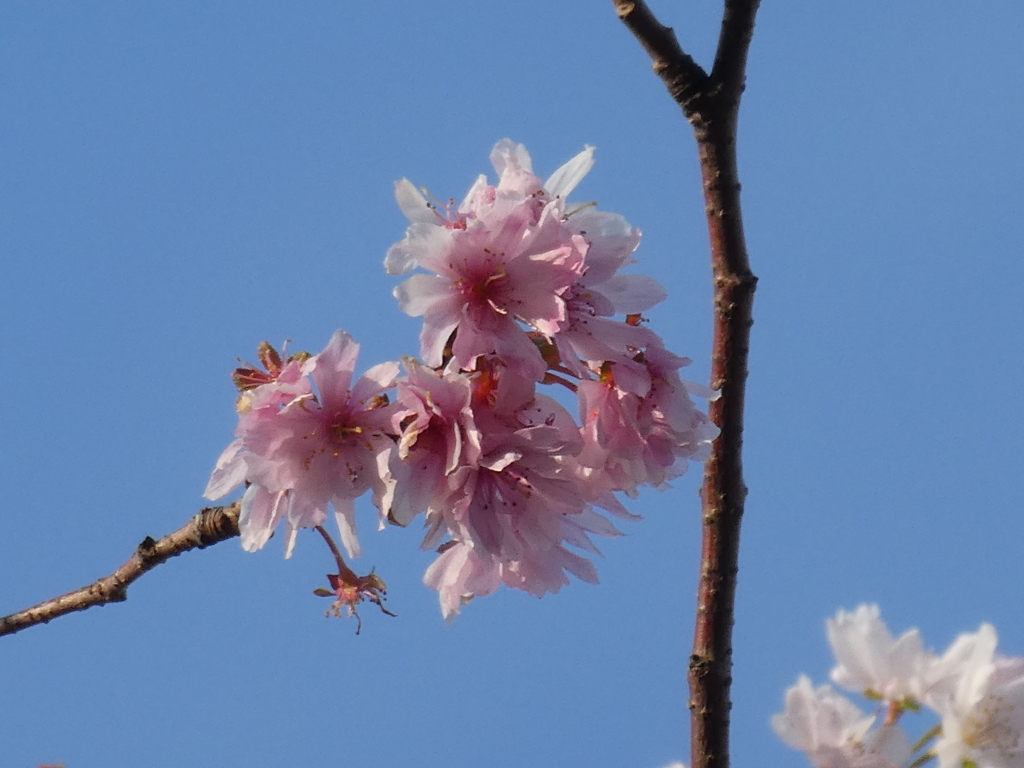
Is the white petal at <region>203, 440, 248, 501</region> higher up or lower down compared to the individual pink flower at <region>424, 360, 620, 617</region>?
higher up

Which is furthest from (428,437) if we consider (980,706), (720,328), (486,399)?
(980,706)

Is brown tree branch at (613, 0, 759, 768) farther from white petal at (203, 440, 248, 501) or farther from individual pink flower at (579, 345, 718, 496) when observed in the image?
white petal at (203, 440, 248, 501)

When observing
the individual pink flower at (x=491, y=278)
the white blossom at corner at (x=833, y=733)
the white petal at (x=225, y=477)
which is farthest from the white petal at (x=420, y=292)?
the white blossom at corner at (x=833, y=733)

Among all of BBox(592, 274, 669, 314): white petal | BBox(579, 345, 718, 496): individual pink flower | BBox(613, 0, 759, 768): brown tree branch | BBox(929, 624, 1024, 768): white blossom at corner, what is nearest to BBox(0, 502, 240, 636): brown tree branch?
BBox(579, 345, 718, 496): individual pink flower

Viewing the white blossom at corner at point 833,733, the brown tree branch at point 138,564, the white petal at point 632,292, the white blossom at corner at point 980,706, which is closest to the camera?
the white blossom at corner at point 980,706

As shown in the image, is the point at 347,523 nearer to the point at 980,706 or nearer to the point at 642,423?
the point at 642,423

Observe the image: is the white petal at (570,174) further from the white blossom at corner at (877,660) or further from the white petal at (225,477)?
the white blossom at corner at (877,660)

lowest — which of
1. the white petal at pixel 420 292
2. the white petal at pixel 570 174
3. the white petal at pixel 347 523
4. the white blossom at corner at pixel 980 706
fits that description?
the white blossom at corner at pixel 980 706
